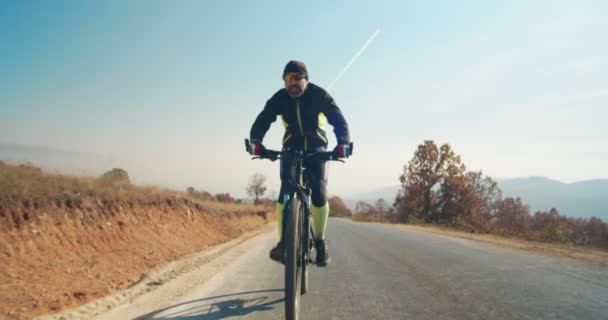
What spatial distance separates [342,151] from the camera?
12.2ft

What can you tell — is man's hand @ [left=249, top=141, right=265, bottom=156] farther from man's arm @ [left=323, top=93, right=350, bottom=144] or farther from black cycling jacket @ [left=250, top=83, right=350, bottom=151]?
man's arm @ [left=323, top=93, right=350, bottom=144]

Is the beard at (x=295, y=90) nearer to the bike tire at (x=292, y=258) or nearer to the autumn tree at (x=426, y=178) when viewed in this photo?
the bike tire at (x=292, y=258)

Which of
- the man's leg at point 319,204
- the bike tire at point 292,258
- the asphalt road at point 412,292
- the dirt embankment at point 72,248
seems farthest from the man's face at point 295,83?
the dirt embankment at point 72,248

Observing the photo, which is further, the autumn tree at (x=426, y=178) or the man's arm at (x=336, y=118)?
the autumn tree at (x=426, y=178)

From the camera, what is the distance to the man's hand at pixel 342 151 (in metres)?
3.73

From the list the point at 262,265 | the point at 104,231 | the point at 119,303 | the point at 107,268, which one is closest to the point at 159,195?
the point at 104,231

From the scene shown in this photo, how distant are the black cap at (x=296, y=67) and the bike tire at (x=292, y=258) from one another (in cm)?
151

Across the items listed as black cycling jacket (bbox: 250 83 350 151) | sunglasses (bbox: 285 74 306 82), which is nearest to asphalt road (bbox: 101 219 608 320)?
black cycling jacket (bbox: 250 83 350 151)

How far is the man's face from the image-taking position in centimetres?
384

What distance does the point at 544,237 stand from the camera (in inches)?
534

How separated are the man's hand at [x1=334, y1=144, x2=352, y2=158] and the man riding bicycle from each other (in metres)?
0.04

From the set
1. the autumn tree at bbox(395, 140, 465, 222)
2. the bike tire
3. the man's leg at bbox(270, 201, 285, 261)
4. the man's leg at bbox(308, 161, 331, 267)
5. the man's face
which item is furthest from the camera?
the autumn tree at bbox(395, 140, 465, 222)

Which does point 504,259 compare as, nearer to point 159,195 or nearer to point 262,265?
point 262,265

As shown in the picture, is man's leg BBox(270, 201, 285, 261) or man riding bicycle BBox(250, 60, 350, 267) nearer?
man's leg BBox(270, 201, 285, 261)
